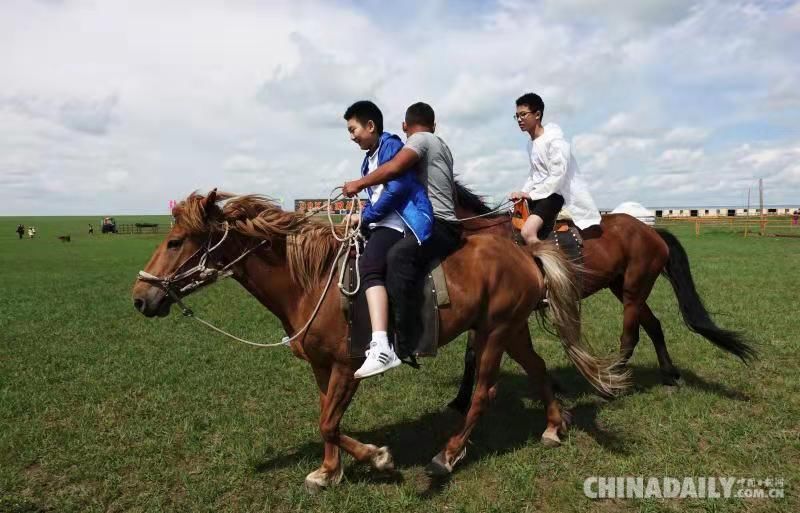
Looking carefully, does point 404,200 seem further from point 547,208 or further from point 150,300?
point 547,208

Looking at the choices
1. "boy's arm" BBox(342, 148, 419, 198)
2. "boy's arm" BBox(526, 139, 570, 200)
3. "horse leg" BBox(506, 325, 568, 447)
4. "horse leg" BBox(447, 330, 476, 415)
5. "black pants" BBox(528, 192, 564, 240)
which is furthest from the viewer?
"horse leg" BBox(447, 330, 476, 415)

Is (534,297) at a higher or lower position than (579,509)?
higher

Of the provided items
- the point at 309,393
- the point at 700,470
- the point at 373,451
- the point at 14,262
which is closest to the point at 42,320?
the point at 309,393

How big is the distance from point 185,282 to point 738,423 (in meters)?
5.18

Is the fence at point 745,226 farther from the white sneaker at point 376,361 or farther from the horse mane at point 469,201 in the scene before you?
the white sneaker at point 376,361

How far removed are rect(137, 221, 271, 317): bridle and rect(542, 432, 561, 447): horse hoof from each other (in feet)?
10.5

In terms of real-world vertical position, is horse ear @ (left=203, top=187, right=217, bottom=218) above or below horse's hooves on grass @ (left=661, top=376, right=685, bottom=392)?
above

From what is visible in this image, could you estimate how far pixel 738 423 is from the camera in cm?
497

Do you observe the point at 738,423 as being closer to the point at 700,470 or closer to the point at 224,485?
the point at 700,470

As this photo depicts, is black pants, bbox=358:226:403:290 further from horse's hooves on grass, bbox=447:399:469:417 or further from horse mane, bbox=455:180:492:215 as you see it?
horse's hooves on grass, bbox=447:399:469:417

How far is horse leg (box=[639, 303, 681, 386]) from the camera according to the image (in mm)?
6180

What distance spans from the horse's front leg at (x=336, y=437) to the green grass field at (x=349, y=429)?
0.41 ft

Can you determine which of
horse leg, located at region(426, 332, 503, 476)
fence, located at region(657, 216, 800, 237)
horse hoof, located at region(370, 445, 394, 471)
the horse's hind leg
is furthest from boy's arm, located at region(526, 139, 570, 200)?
fence, located at region(657, 216, 800, 237)

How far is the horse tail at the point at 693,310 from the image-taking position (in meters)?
6.09
